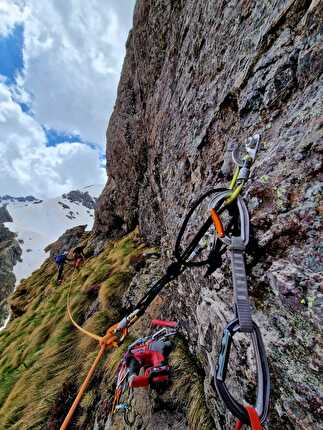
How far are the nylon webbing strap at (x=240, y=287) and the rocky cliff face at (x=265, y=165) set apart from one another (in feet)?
1.75

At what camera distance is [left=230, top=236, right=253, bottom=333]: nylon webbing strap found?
142 cm

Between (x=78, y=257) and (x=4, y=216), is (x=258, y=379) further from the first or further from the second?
(x=4, y=216)

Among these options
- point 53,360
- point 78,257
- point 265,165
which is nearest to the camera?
point 265,165

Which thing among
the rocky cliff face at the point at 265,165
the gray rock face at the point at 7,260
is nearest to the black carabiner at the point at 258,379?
the rocky cliff face at the point at 265,165

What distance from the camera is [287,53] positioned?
238 centimetres

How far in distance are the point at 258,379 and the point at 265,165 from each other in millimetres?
1862

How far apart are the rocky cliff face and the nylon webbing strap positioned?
533 millimetres

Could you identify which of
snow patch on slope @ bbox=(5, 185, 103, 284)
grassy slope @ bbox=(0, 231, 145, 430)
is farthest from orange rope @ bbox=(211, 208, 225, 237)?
snow patch on slope @ bbox=(5, 185, 103, 284)

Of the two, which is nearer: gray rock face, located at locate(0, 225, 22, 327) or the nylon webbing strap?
the nylon webbing strap

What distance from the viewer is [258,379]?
4.42 ft

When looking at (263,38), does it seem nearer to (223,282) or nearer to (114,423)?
(223,282)

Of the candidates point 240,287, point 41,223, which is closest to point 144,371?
point 240,287

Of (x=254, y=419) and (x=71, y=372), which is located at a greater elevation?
(x=254, y=419)

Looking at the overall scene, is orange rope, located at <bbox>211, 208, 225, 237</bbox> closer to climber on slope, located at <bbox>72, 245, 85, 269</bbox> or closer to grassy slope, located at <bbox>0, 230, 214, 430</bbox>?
grassy slope, located at <bbox>0, 230, 214, 430</bbox>
